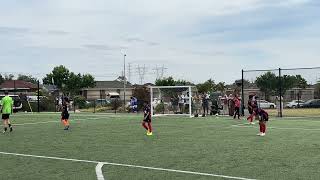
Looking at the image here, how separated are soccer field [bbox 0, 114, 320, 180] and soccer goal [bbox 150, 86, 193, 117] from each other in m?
15.5

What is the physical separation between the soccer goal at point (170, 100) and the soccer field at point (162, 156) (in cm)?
1552

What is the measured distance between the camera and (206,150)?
1315cm

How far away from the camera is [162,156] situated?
12.1m

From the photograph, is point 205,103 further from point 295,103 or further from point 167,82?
point 167,82

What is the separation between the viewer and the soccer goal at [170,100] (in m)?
33.5

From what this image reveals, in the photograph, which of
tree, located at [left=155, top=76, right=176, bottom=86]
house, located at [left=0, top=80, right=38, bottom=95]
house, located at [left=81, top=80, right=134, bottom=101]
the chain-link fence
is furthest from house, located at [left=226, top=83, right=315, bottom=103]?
house, located at [left=81, top=80, right=134, bottom=101]

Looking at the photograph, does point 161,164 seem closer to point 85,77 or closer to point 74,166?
point 74,166

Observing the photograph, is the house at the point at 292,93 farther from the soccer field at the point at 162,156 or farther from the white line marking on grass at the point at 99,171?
the white line marking on grass at the point at 99,171

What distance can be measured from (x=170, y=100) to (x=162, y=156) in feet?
74.3

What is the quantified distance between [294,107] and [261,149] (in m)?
29.2

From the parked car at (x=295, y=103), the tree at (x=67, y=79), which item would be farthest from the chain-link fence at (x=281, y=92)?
the tree at (x=67, y=79)

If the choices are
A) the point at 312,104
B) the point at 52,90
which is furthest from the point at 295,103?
the point at 52,90

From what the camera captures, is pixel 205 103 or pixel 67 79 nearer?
pixel 205 103

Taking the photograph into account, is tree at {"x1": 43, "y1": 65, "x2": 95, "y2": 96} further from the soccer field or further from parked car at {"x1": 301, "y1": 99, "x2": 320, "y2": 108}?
the soccer field
